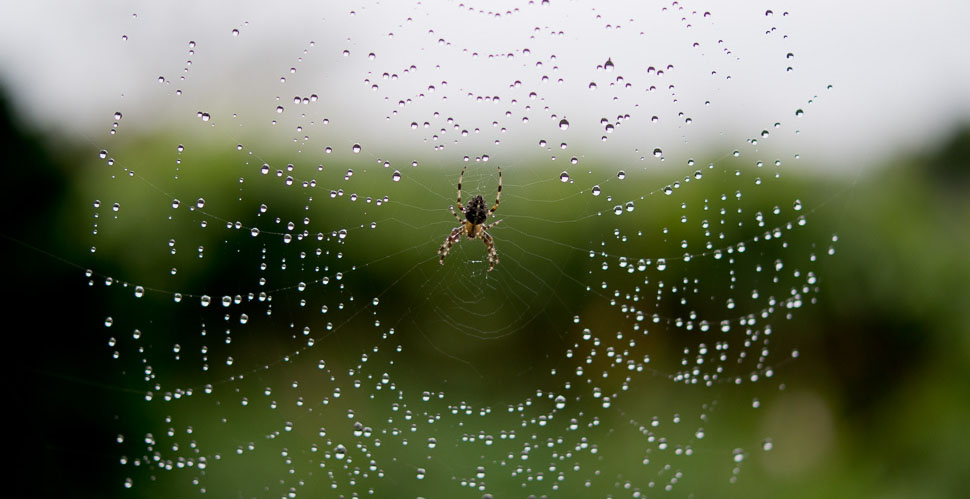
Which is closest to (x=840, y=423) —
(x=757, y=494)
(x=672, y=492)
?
(x=757, y=494)

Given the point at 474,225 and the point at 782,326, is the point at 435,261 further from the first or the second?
the point at 782,326

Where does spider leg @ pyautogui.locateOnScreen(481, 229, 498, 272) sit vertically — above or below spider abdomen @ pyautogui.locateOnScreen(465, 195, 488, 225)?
above

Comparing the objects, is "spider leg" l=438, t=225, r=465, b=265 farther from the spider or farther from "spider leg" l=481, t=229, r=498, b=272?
"spider leg" l=481, t=229, r=498, b=272

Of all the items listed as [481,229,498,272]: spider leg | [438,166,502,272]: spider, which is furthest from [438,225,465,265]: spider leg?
[481,229,498,272]: spider leg

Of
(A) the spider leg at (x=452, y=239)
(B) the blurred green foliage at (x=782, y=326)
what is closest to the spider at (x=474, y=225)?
(A) the spider leg at (x=452, y=239)

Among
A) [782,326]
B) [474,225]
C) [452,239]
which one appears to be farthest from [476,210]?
Answer: [782,326]
